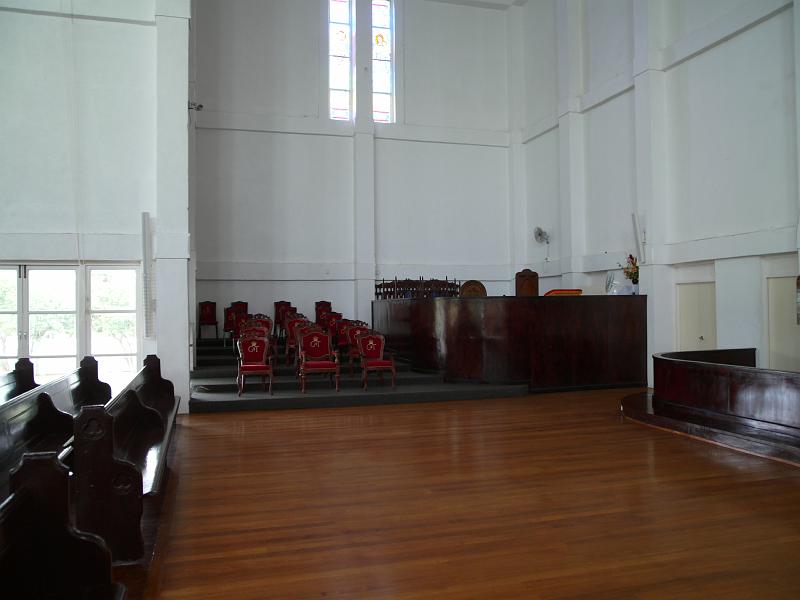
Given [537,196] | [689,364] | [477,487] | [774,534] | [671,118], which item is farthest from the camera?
[537,196]

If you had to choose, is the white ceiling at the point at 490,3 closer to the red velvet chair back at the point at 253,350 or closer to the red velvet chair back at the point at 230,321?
the red velvet chair back at the point at 230,321

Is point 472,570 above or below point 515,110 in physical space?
below

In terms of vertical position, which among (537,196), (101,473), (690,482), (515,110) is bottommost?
(690,482)

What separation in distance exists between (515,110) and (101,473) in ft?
42.0

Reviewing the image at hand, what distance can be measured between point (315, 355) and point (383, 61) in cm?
830

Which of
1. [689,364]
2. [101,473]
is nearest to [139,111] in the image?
[101,473]

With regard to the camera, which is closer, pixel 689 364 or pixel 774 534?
pixel 774 534

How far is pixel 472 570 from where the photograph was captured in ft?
9.18

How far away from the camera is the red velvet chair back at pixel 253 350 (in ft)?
24.7

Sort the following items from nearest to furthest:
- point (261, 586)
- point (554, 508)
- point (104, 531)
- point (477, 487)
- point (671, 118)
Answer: point (261, 586) < point (104, 531) < point (554, 508) < point (477, 487) < point (671, 118)

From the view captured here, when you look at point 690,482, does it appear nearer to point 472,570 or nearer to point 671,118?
point 472,570

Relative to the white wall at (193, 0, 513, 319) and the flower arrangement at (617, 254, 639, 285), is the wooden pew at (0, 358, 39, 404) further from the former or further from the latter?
the flower arrangement at (617, 254, 639, 285)

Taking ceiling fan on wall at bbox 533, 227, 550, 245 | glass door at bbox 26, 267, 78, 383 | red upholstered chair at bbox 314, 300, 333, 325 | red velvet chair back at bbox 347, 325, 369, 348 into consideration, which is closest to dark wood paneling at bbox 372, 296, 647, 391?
red velvet chair back at bbox 347, 325, 369, 348

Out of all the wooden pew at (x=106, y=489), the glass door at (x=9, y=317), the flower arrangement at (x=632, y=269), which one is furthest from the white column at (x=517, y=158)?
the wooden pew at (x=106, y=489)
